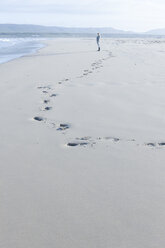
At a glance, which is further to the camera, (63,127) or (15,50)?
(15,50)

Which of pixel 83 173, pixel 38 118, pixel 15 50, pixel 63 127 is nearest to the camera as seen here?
pixel 83 173

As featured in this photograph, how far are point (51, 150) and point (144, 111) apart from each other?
7.16 ft

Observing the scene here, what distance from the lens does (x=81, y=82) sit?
8.35 m

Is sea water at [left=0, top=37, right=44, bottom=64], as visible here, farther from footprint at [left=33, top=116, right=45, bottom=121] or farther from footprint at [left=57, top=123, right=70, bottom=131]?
footprint at [left=57, top=123, right=70, bottom=131]

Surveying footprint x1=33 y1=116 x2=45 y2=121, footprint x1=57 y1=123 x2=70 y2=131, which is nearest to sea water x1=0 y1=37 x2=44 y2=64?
footprint x1=33 y1=116 x2=45 y2=121

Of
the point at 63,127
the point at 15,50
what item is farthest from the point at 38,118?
the point at 15,50

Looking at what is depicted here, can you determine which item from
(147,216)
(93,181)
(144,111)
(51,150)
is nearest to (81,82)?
(144,111)

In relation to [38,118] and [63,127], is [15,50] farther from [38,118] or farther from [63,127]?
[63,127]

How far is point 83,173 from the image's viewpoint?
3.35 meters

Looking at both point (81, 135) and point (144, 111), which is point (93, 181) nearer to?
point (81, 135)

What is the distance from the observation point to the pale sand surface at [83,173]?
2387 mm

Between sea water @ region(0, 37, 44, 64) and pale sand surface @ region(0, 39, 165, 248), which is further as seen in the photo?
sea water @ region(0, 37, 44, 64)

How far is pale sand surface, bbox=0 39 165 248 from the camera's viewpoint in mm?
2387

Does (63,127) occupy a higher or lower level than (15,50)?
lower
